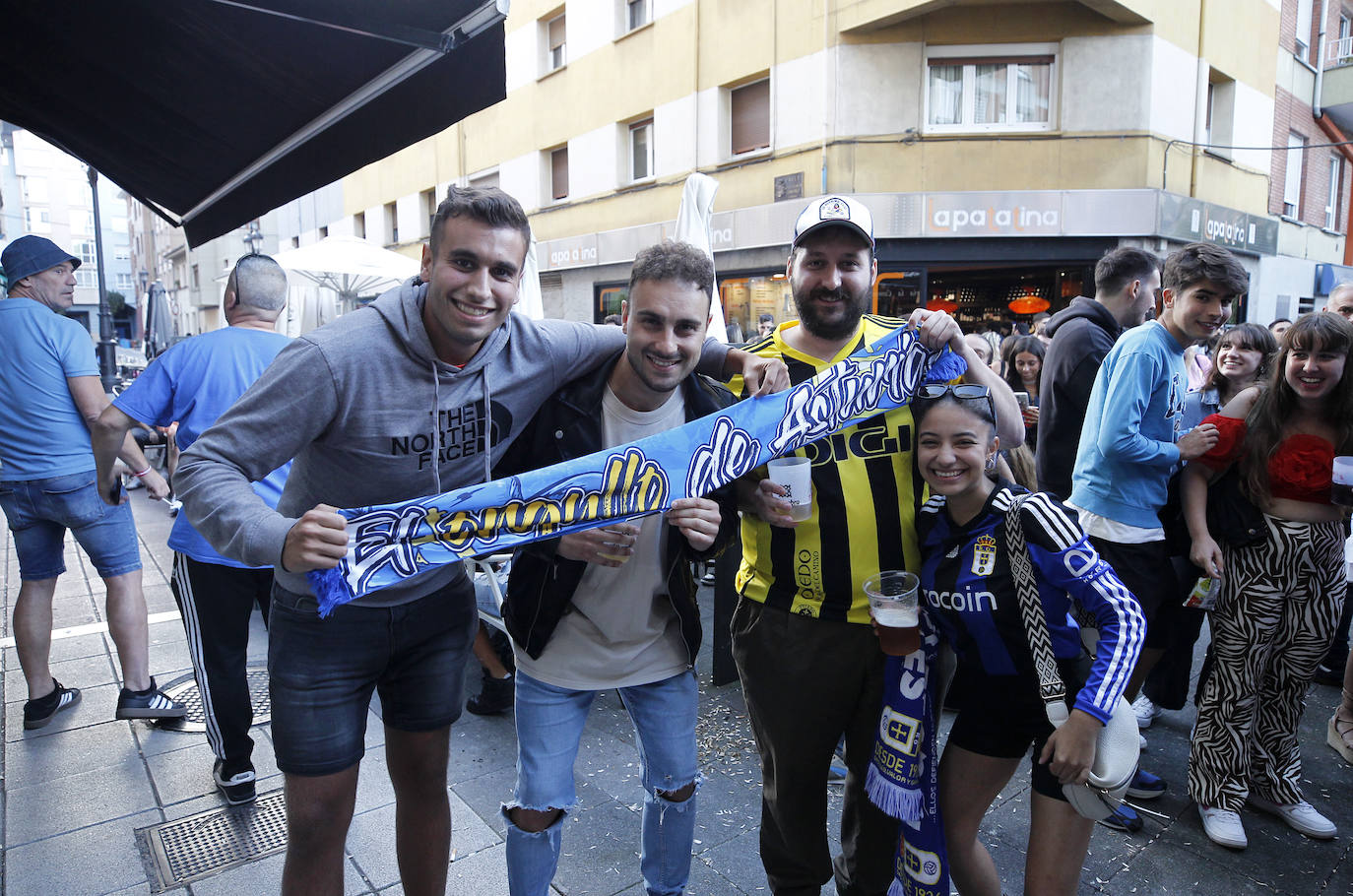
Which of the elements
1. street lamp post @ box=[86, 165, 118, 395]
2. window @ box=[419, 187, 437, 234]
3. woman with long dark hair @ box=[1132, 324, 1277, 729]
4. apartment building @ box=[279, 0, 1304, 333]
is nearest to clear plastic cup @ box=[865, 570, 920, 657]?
woman with long dark hair @ box=[1132, 324, 1277, 729]

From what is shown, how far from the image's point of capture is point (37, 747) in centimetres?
379

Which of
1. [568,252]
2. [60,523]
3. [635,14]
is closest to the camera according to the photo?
[60,523]

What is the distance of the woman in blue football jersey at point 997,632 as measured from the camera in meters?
1.99

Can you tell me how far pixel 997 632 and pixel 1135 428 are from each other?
1455 millimetres

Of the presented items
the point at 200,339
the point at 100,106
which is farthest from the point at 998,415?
the point at 100,106

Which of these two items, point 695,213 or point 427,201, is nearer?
point 695,213

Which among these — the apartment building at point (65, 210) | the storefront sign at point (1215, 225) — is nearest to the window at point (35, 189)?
the apartment building at point (65, 210)

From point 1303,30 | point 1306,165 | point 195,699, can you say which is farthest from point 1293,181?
point 195,699

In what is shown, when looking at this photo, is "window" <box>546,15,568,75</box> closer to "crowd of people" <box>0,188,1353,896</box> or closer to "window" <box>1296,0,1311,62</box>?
"window" <box>1296,0,1311,62</box>

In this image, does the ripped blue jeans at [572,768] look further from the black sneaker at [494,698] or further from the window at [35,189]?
the window at [35,189]

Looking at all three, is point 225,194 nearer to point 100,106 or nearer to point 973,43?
point 100,106

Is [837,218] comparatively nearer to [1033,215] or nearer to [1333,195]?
[1033,215]

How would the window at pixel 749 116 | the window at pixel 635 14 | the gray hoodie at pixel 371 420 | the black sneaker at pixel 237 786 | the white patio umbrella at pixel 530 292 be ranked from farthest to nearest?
the window at pixel 635 14
the window at pixel 749 116
the white patio umbrella at pixel 530 292
the black sneaker at pixel 237 786
the gray hoodie at pixel 371 420

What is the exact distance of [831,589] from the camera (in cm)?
229
